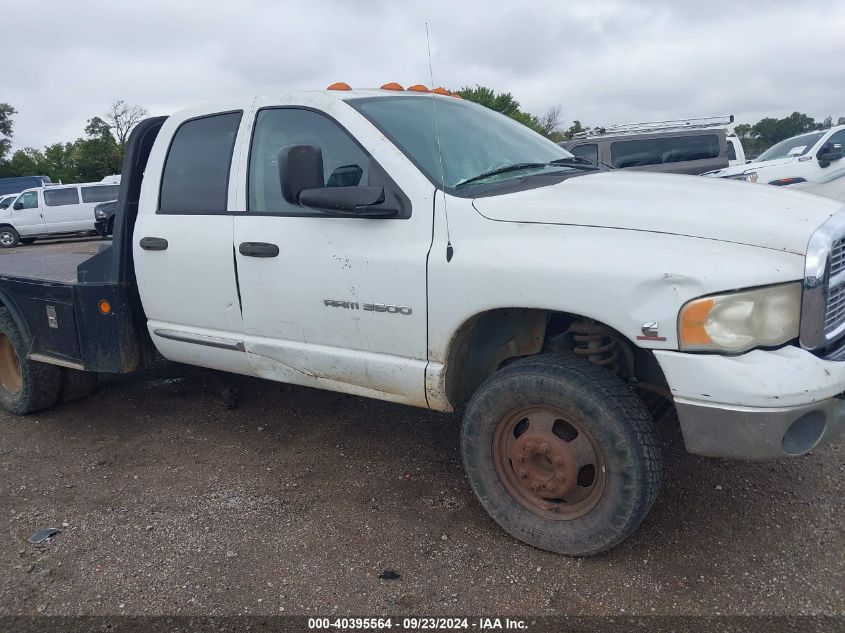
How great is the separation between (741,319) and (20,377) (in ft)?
15.4

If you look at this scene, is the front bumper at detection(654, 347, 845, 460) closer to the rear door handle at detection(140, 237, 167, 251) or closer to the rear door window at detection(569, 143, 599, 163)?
the rear door handle at detection(140, 237, 167, 251)

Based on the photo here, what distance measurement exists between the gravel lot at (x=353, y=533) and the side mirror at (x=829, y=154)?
7.49 meters

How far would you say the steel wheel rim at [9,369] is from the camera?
4.86m

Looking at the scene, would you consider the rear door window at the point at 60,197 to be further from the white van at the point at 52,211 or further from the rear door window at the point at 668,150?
the rear door window at the point at 668,150

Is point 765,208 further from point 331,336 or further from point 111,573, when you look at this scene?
point 111,573

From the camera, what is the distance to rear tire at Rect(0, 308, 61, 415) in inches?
179

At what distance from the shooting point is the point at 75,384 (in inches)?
191

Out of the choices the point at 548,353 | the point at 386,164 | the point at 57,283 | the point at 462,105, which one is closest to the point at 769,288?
the point at 548,353

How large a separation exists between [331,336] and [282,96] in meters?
1.29

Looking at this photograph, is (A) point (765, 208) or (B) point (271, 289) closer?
(A) point (765, 208)

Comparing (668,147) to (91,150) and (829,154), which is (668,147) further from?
(91,150)

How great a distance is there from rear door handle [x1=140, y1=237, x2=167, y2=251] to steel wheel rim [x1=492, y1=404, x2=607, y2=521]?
7.06 ft

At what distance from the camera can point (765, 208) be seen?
102 inches

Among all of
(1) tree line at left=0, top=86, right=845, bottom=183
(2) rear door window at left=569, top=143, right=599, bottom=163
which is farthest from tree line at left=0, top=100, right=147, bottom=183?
(2) rear door window at left=569, top=143, right=599, bottom=163
